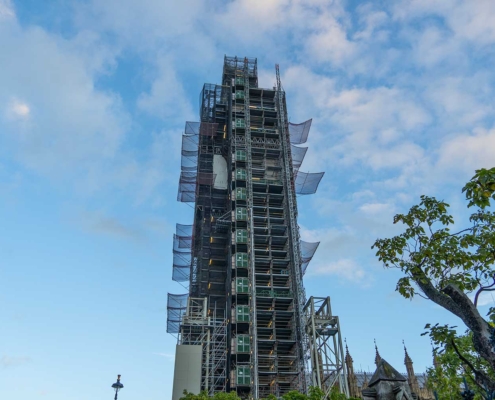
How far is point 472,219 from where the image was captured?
13.9 m

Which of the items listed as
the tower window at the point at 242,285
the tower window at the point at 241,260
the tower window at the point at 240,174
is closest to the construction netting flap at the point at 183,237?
the tower window at the point at 240,174

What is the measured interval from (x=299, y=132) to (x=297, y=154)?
4.83 metres

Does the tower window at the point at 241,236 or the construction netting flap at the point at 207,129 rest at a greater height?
the construction netting flap at the point at 207,129

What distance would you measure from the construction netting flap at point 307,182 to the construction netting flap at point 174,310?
93.6ft

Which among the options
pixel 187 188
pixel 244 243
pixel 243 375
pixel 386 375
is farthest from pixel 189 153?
pixel 386 375

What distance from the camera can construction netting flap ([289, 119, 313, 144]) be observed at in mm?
85875

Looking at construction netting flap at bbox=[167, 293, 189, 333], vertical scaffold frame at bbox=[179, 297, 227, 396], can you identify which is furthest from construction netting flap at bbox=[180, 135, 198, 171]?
vertical scaffold frame at bbox=[179, 297, 227, 396]

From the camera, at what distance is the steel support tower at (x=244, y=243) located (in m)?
62.0

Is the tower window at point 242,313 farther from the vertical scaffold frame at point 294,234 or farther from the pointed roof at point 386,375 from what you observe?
the pointed roof at point 386,375

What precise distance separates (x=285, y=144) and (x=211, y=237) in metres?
21.3

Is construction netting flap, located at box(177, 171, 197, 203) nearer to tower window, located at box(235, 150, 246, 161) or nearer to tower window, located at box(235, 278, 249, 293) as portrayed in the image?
tower window, located at box(235, 150, 246, 161)

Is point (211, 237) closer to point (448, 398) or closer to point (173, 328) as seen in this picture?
point (173, 328)

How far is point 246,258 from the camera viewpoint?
67.1m

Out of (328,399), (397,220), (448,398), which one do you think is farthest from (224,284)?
(397,220)
